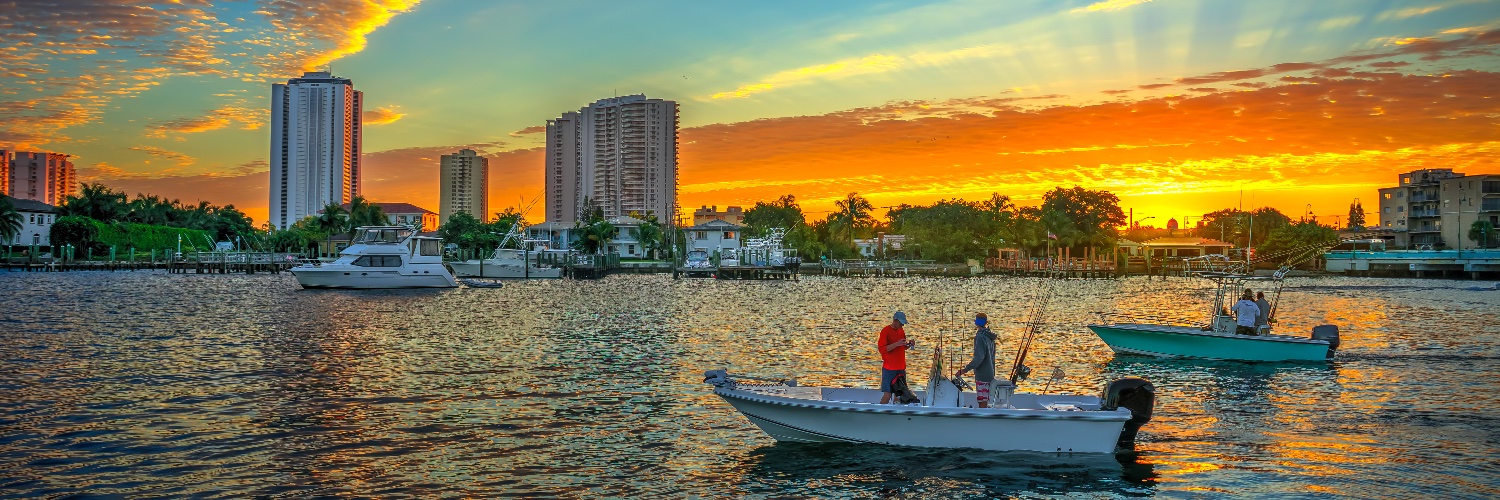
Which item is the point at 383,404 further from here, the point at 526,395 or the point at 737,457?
the point at 737,457

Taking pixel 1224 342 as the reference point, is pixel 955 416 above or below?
below

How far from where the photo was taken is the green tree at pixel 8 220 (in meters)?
114

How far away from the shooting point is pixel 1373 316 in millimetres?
49219

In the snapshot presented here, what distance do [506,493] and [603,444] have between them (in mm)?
3359

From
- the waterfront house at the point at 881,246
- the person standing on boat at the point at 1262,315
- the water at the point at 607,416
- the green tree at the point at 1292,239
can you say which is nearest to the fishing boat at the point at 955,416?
the water at the point at 607,416

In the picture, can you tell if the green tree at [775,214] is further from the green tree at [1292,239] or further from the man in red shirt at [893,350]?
the man in red shirt at [893,350]

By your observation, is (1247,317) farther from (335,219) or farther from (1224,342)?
(335,219)

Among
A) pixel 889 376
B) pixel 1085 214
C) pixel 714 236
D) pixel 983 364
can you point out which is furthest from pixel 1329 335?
pixel 1085 214

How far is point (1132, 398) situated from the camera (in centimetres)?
1561

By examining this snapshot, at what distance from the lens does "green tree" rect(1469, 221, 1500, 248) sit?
12776cm

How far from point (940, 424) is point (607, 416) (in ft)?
23.7

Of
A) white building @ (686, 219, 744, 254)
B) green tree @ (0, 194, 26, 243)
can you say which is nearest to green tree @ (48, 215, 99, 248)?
green tree @ (0, 194, 26, 243)

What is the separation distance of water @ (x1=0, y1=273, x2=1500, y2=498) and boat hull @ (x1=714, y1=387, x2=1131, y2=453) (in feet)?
1.04

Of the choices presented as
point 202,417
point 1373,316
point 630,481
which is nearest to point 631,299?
point 1373,316
